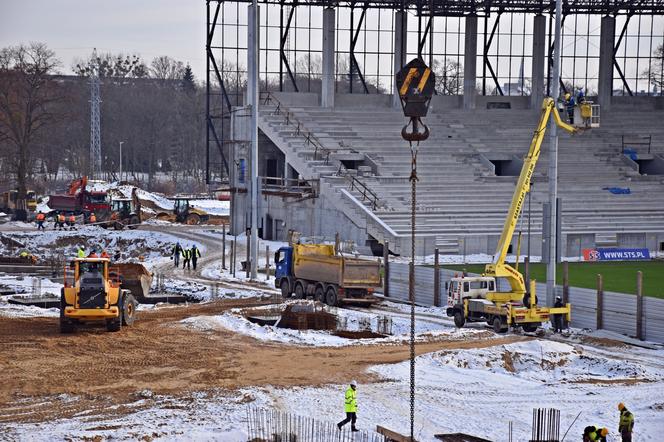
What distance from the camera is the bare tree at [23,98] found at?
285 feet

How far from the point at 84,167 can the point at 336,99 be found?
5296 centimetres

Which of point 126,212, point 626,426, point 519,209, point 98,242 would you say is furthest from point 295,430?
point 126,212

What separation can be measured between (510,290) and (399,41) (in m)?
41.3

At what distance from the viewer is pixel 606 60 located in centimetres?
7894

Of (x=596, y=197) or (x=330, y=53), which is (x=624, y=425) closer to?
(x=596, y=197)

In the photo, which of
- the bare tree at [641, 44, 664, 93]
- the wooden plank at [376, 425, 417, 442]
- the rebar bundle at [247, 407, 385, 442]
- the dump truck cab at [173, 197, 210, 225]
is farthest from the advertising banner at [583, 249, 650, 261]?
the dump truck cab at [173, 197, 210, 225]

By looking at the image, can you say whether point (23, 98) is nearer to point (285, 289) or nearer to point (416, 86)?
point (285, 289)

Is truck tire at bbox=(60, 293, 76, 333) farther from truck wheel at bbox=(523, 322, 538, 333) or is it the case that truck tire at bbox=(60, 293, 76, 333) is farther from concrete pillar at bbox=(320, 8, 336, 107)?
concrete pillar at bbox=(320, 8, 336, 107)

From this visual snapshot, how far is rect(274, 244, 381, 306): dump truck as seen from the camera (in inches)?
1619

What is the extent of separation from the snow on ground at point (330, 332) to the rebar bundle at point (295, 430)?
941 cm

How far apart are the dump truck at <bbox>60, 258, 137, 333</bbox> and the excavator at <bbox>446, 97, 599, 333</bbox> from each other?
1096cm

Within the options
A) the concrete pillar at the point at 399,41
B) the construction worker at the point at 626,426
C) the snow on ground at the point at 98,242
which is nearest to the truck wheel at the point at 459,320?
the construction worker at the point at 626,426

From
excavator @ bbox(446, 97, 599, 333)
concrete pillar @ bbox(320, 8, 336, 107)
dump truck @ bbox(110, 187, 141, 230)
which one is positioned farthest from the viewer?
dump truck @ bbox(110, 187, 141, 230)

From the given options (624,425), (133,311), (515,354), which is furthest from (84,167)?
(624,425)
